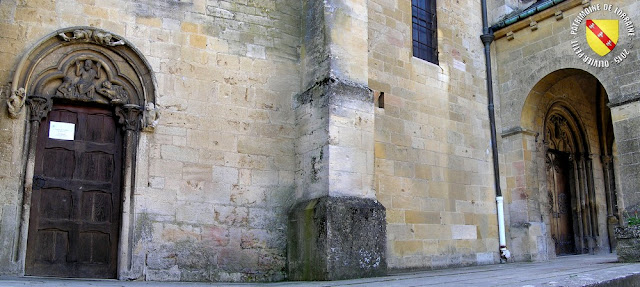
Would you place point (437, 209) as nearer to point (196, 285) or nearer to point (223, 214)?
point (223, 214)

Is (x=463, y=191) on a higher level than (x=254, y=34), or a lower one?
lower

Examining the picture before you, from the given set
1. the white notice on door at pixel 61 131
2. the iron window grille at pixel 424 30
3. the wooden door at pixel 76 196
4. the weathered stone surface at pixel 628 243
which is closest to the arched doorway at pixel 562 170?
the weathered stone surface at pixel 628 243

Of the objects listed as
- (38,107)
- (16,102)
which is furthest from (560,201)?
(16,102)

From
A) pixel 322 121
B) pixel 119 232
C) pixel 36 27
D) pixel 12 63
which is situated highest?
pixel 36 27

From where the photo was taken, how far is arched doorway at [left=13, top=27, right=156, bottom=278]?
20.5 feet

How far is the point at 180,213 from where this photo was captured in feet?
22.3

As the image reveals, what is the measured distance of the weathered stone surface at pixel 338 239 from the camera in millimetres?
6602

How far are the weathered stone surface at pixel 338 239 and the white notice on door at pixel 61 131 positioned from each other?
2854 millimetres

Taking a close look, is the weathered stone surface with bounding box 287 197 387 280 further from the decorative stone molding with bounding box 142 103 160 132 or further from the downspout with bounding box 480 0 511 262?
the downspout with bounding box 480 0 511 262

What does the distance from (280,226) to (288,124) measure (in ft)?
4.57

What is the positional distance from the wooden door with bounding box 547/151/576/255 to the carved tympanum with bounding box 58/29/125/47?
29.3ft

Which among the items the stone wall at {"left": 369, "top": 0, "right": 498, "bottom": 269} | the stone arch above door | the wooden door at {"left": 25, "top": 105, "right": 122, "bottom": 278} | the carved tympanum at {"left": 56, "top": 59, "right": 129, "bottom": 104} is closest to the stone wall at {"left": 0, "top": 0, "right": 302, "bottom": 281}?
the stone arch above door

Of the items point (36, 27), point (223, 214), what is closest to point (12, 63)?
point (36, 27)

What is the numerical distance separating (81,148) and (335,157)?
3.00m
